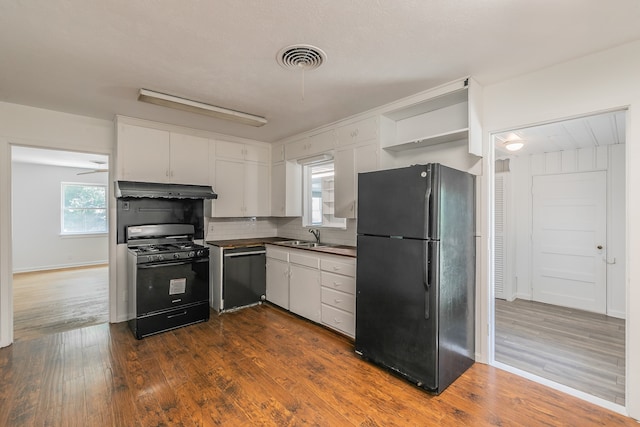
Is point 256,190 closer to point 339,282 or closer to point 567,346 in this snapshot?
point 339,282

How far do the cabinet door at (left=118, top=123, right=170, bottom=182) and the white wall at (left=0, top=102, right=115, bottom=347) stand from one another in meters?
0.35

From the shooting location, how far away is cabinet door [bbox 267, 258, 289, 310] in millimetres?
3930

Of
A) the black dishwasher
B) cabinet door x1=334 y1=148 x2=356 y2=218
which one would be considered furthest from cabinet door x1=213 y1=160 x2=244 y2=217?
cabinet door x1=334 y1=148 x2=356 y2=218

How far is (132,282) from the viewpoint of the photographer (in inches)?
129

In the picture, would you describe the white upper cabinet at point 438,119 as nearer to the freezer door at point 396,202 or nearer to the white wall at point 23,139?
the freezer door at point 396,202

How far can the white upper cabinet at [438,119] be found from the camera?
8.39 ft

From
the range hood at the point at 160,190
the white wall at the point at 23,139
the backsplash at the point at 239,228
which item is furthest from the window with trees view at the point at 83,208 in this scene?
the range hood at the point at 160,190

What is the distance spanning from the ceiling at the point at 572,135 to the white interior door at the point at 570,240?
0.49 m

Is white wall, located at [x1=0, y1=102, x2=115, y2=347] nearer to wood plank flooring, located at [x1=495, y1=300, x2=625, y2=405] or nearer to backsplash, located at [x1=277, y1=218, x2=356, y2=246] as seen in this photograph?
backsplash, located at [x1=277, y1=218, x2=356, y2=246]

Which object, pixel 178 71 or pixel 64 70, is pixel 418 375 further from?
pixel 64 70

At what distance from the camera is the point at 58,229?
6957 millimetres

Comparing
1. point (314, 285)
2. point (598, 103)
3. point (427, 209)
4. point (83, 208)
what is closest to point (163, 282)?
point (314, 285)

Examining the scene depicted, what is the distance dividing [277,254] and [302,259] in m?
0.55

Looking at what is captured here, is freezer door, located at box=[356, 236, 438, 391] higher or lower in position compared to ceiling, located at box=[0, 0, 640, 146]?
lower
